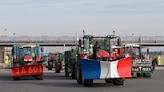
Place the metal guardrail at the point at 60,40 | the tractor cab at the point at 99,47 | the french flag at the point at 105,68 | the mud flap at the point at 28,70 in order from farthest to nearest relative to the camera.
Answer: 1. the metal guardrail at the point at 60,40
2. the mud flap at the point at 28,70
3. the tractor cab at the point at 99,47
4. the french flag at the point at 105,68

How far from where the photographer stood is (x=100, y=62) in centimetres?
2625

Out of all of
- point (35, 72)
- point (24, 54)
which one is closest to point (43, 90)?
point (35, 72)

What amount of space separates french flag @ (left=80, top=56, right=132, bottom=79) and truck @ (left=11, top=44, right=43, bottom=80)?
967cm

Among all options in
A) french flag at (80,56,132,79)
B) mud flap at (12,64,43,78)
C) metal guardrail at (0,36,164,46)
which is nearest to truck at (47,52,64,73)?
mud flap at (12,64,43,78)

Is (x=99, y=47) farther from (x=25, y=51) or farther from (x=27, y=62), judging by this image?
(x=25, y=51)

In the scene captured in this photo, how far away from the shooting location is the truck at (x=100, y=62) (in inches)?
1032

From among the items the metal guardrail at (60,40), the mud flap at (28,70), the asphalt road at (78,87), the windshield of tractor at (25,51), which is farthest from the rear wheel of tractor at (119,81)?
the metal guardrail at (60,40)

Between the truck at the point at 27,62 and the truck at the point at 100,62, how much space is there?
7.31 metres

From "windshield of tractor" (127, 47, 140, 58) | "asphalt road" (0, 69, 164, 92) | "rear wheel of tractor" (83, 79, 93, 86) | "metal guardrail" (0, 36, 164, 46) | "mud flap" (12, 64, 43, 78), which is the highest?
"metal guardrail" (0, 36, 164, 46)

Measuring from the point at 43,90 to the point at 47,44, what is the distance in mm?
82419

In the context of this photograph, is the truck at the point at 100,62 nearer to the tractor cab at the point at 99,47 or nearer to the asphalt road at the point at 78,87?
the tractor cab at the point at 99,47

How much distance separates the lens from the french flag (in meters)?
26.2

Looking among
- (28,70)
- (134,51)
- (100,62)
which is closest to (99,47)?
(100,62)

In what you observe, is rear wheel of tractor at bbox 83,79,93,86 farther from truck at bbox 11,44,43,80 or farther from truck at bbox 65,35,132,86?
truck at bbox 11,44,43,80
